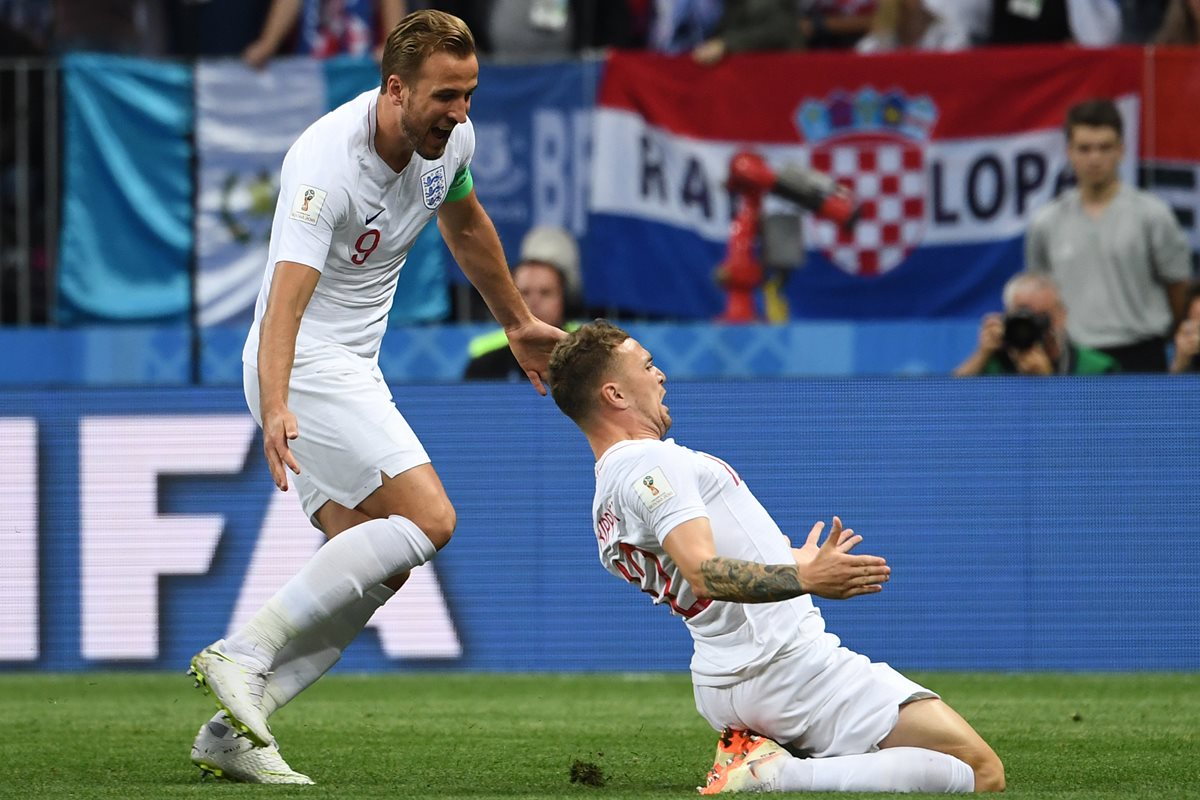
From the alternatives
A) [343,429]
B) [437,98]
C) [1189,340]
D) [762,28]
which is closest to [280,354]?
[343,429]

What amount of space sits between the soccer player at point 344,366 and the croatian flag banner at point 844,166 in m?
5.28

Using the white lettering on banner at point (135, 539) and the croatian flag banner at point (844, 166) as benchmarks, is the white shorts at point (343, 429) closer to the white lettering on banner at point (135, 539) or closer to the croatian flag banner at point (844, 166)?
the white lettering on banner at point (135, 539)

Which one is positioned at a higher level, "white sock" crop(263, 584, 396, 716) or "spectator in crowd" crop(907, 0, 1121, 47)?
"spectator in crowd" crop(907, 0, 1121, 47)

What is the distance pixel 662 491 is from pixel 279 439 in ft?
3.25

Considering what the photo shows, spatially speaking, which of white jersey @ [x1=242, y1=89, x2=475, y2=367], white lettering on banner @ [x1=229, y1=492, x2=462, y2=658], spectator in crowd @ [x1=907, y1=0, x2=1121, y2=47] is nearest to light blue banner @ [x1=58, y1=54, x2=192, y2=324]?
white lettering on banner @ [x1=229, y1=492, x2=462, y2=658]

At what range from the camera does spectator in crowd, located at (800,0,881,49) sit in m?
12.0

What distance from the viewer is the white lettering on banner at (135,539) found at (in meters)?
8.86

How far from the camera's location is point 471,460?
9.01 m

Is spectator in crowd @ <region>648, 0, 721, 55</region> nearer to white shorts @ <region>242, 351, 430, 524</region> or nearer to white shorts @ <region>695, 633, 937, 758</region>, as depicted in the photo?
white shorts @ <region>242, 351, 430, 524</region>

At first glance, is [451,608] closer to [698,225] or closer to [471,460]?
[471,460]

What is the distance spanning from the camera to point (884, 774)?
5.00 m

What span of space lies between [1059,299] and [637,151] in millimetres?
2714

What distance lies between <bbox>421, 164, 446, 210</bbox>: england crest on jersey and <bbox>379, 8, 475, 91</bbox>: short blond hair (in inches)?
13.5

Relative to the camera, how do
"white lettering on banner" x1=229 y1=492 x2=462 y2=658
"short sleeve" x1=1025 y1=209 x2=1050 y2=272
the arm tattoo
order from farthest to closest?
1. "short sleeve" x1=1025 y1=209 x2=1050 y2=272
2. "white lettering on banner" x1=229 y1=492 x2=462 y2=658
3. the arm tattoo
